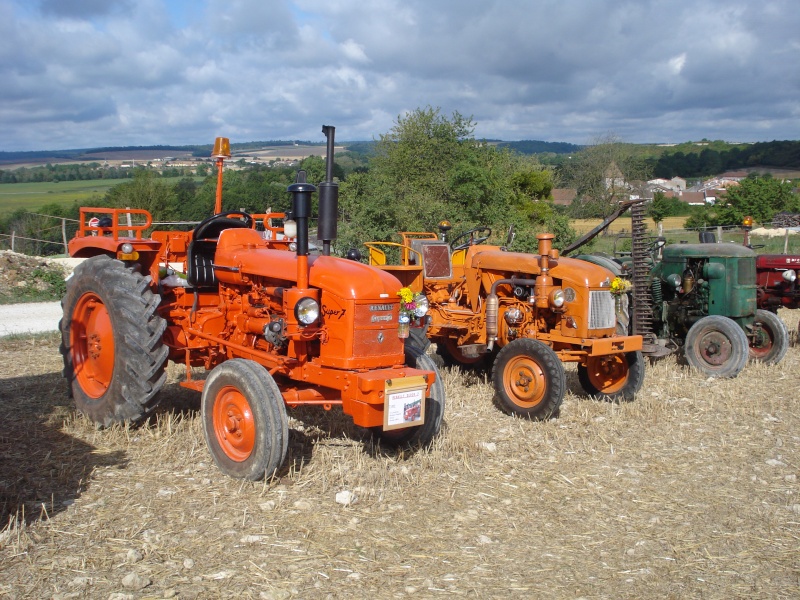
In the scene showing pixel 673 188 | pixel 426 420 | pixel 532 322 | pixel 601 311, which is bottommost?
pixel 426 420

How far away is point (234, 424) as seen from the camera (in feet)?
15.5

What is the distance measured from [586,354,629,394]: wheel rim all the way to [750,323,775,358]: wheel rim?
310 cm

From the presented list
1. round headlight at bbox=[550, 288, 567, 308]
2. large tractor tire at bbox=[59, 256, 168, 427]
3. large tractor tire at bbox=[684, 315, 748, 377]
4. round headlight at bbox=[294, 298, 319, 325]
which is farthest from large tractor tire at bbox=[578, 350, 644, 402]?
large tractor tire at bbox=[59, 256, 168, 427]

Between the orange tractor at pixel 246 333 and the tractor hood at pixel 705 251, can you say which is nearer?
the orange tractor at pixel 246 333

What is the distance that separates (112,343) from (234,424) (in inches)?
63.1

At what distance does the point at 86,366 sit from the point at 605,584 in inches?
172

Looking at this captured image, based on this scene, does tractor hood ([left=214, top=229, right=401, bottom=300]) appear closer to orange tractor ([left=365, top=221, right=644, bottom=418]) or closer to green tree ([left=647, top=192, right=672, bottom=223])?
orange tractor ([left=365, top=221, right=644, bottom=418])

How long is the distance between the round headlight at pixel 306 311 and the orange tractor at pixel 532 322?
1.52m

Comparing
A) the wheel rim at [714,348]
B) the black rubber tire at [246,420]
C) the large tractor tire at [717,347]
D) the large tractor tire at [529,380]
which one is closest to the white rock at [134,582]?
the black rubber tire at [246,420]

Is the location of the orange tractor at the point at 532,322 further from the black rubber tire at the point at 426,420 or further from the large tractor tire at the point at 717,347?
the large tractor tire at the point at 717,347

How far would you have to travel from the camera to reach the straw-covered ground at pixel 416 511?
11.3ft

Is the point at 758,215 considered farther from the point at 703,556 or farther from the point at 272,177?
the point at 703,556

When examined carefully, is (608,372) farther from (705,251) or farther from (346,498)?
(346,498)

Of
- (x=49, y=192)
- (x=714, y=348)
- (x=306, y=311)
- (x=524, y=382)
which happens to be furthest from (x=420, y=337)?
(x=49, y=192)
